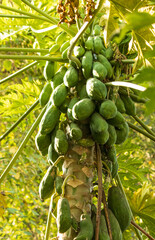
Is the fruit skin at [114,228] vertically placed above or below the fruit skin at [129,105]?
below

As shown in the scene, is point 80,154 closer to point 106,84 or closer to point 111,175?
point 111,175

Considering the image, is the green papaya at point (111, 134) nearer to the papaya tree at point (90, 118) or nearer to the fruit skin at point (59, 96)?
the papaya tree at point (90, 118)

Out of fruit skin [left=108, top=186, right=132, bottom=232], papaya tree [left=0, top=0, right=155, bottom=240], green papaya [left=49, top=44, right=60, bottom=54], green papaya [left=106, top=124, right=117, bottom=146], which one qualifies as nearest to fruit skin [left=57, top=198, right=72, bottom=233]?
papaya tree [left=0, top=0, right=155, bottom=240]

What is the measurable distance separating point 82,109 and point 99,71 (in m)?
0.22

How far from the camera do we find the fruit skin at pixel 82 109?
140 cm

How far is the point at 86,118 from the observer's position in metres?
1.50

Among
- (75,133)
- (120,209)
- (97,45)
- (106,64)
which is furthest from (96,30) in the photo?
(120,209)

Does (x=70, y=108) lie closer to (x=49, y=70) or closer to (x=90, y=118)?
(x=90, y=118)

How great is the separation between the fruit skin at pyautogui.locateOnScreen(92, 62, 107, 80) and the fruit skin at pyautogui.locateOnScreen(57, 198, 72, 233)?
22.9 inches

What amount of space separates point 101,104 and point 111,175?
358 millimetres

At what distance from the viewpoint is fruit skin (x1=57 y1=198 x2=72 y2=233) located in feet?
4.22

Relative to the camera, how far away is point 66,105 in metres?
1.59

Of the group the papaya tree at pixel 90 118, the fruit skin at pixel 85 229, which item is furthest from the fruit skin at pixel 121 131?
the fruit skin at pixel 85 229

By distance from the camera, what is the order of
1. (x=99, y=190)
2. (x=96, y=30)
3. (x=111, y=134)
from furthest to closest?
(x=96, y=30)
(x=111, y=134)
(x=99, y=190)
